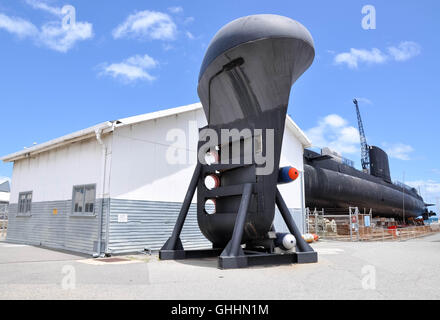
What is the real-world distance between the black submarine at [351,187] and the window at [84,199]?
16.5m

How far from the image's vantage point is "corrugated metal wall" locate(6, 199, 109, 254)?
1148 cm

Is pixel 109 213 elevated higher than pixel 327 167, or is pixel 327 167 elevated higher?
pixel 327 167

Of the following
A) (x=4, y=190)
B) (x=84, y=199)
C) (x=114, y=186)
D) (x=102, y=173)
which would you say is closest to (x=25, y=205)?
(x=84, y=199)

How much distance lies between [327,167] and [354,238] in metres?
10.9

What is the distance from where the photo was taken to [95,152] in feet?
39.6

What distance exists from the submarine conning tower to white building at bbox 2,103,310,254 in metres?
3.13

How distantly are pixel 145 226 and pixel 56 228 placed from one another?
4.16 meters

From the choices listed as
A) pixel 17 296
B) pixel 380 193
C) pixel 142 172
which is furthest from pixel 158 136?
pixel 380 193

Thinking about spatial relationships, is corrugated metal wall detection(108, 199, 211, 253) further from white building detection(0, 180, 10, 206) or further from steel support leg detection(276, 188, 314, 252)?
white building detection(0, 180, 10, 206)

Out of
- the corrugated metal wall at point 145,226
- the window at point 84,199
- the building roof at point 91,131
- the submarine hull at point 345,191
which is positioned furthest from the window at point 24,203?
the submarine hull at point 345,191

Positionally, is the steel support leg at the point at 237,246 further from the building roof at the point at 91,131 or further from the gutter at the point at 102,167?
the building roof at the point at 91,131

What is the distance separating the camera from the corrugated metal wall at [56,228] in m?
11.5

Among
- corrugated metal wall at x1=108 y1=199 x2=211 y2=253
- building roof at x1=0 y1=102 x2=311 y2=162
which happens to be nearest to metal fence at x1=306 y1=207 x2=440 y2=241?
corrugated metal wall at x1=108 y1=199 x2=211 y2=253
